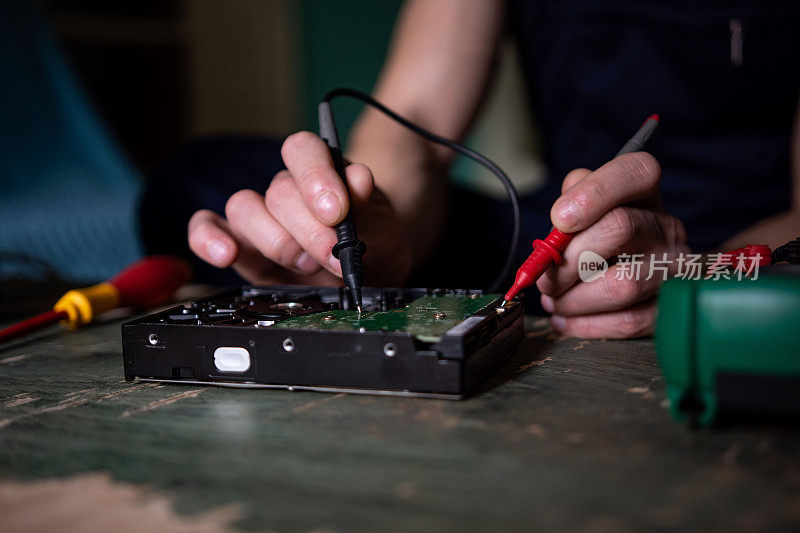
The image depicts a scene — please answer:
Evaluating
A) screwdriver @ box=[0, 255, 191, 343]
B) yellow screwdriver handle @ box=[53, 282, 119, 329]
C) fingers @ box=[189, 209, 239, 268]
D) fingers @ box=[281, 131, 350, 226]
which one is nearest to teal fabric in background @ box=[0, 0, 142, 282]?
screwdriver @ box=[0, 255, 191, 343]

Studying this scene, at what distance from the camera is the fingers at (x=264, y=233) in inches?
25.2

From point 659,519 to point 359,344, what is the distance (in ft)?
0.67

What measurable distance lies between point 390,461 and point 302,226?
31 cm

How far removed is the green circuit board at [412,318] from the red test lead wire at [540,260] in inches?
0.9

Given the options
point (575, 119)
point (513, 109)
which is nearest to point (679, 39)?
point (575, 119)

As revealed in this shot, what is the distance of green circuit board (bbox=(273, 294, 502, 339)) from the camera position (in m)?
0.43

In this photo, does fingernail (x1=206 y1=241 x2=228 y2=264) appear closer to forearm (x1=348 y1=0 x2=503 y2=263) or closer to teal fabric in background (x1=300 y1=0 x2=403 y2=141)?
forearm (x1=348 y1=0 x2=503 y2=263)

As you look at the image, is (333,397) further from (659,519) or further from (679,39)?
(679,39)

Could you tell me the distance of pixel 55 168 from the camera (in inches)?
72.9

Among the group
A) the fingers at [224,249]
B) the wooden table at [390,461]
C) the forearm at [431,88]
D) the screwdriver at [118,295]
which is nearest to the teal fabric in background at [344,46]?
the forearm at [431,88]

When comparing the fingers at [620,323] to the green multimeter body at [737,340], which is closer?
the green multimeter body at [737,340]

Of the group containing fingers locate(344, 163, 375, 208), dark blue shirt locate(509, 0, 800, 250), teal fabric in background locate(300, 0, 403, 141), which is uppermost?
teal fabric in background locate(300, 0, 403, 141)

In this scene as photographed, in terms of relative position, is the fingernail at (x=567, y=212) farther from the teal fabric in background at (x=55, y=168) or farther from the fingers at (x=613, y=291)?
the teal fabric in background at (x=55, y=168)

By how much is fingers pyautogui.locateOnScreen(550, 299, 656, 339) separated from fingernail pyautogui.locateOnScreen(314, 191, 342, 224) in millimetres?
237
